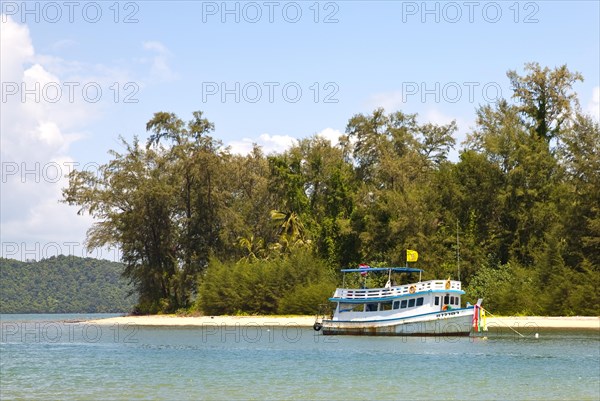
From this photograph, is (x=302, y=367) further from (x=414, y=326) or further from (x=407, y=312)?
(x=407, y=312)

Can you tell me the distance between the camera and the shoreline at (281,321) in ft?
203

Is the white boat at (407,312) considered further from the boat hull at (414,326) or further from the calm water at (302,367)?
the calm water at (302,367)

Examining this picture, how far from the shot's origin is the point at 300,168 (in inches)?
3888

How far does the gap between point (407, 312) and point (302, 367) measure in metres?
19.9

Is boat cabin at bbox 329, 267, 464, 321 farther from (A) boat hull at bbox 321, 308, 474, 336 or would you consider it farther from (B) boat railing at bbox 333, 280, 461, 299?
(A) boat hull at bbox 321, 308, 474, 336

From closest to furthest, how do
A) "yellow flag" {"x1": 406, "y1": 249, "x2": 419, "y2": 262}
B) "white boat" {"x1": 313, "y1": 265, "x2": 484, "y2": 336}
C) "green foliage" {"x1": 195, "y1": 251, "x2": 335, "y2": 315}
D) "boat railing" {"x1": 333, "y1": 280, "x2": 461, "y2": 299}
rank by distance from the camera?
"white boat" {"x1": 313, "y1": 265, "x2": 484, "y2": 336} < "boat railing" {"x1": 333, "y1": 280, "x2": 461, "y2": 299} < "yellow flag" {"x1": 406, "y1": 249, "x2": 419, "y2": 262} < "green foliage" {"x1": 195, "y1": 251, "x2": 335, "y2": 315}

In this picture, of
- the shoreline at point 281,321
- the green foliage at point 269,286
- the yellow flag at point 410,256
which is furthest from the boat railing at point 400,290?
the green foliage at point 269,286

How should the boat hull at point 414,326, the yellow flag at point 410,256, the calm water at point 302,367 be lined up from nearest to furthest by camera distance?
the calm water at point 302,367 < the boat hull at point 414,326 < the yellow flag at point 410,256

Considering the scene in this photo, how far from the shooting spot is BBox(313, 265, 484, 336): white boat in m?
58.1

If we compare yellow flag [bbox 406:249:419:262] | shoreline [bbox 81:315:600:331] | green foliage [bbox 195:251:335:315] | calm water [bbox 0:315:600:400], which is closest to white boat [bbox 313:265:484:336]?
calm water [bbox 0:315:600:400]

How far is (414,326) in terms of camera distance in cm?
5944

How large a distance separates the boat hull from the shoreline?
7.24 metres

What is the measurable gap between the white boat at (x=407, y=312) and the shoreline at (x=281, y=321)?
20.9 feet

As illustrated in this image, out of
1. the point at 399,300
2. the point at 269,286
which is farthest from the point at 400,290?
the point at 269,286
